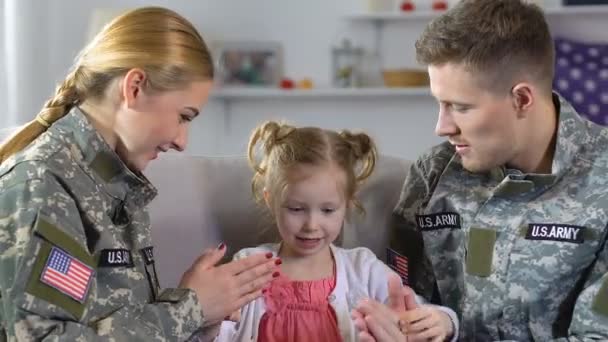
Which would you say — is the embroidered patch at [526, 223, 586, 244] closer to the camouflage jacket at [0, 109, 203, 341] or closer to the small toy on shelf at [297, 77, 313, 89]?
the camouflage jacket at [0, 109, 203, 341]

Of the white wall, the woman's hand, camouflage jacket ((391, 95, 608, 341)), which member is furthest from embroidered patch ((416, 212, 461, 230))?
the white wall

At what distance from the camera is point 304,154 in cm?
197

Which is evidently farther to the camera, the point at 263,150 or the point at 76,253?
the point at 263,150

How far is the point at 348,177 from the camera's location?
200 centimetres

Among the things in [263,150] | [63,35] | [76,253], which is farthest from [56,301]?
[63,35]

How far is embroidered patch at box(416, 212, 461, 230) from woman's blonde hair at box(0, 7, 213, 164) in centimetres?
60

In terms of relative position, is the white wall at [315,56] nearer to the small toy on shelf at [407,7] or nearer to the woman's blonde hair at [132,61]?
the small toy on shelf at [407,7]

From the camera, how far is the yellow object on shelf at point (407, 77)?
469 cm

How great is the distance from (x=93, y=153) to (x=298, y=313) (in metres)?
0.53

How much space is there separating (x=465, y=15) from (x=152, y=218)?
30.5 inches

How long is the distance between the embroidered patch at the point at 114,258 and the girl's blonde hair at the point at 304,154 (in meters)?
0.39

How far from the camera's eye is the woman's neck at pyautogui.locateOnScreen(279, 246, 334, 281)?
199 cm

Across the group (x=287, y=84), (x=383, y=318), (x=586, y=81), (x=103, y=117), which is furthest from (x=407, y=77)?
(x=103, y=117)

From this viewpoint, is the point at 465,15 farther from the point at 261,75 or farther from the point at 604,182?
the point at 261,75
